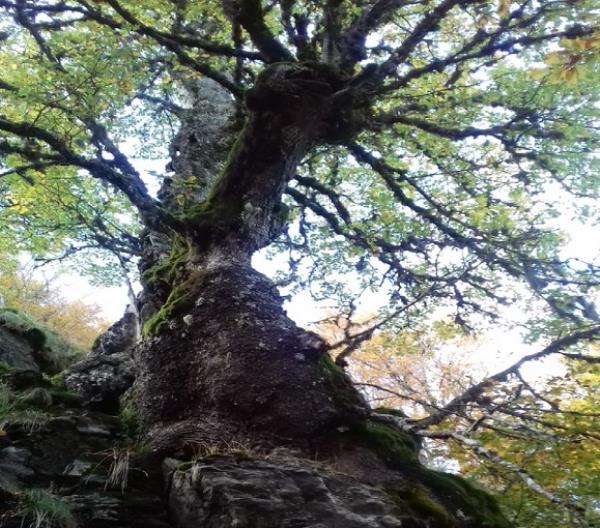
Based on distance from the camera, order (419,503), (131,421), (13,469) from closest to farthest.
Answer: (13,469), (419,503), (131,421)

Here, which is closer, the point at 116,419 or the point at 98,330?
the point at 116,419

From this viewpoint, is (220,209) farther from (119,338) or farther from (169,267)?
(119,338)

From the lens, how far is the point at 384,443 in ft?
11.8

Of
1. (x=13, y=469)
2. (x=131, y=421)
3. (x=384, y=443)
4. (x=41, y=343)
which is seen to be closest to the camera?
(x=13, y=469)

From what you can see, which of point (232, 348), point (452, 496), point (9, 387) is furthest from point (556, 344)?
point (9, 387)

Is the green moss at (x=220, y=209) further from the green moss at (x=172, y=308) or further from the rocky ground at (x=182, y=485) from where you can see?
the rocky ground at (x=182, y=485)

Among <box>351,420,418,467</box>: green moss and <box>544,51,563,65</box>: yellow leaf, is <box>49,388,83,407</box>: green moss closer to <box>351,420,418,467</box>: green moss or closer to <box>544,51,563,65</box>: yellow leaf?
<box>351,420,418,467</box>: green moss

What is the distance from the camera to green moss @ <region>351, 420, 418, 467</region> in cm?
349

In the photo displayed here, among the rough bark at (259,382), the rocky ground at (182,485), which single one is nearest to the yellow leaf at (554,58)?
the rough bark at (259,382)

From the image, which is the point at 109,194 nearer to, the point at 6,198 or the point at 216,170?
the point at 6,198

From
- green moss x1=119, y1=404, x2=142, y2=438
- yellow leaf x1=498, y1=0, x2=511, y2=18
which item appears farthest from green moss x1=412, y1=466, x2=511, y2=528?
yellow leaf x1=498, y1=0, x2=511, y2=18

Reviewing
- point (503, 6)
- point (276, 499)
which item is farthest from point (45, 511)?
point (503, 6)

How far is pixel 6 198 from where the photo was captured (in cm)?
747

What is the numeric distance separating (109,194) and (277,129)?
479 cm
